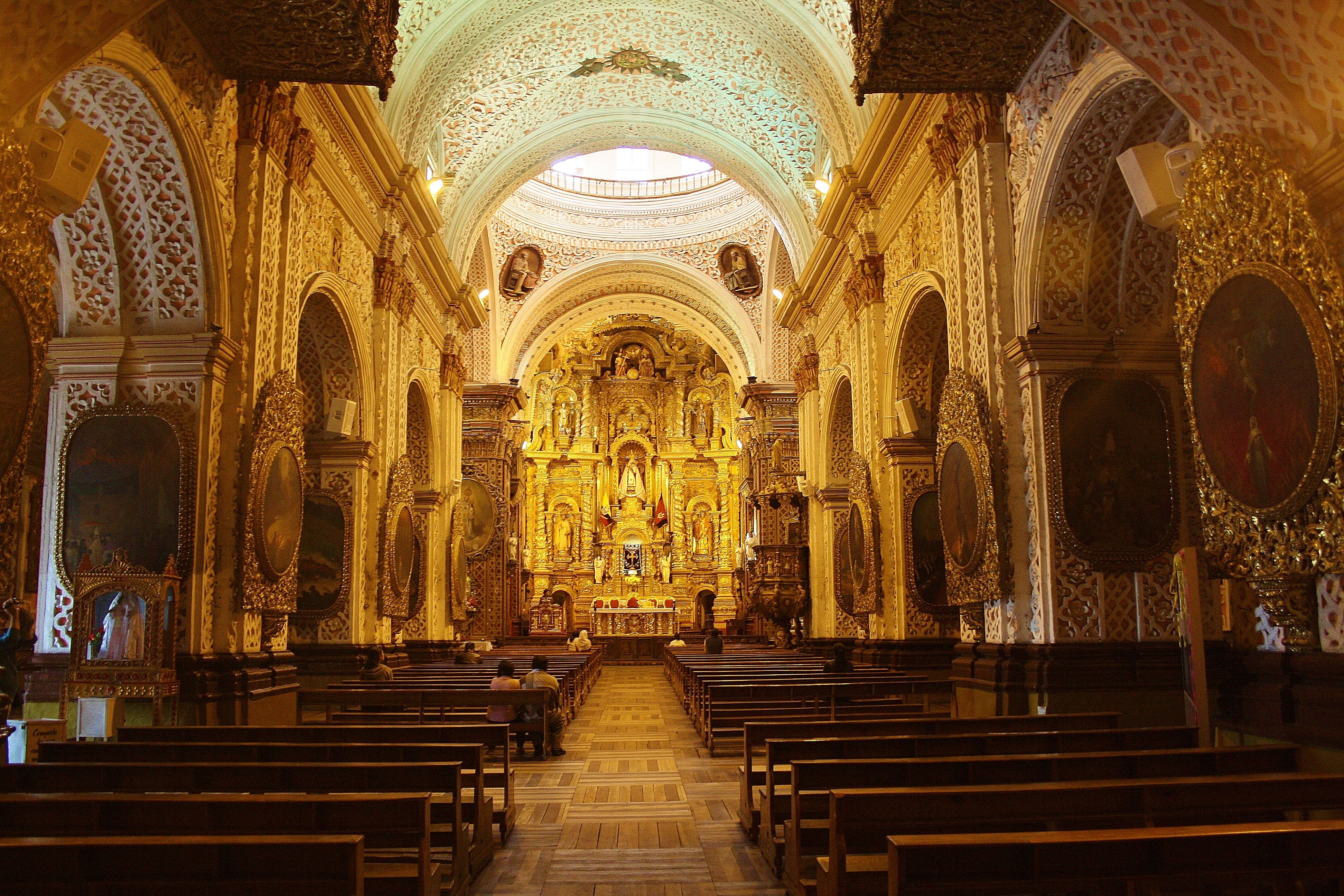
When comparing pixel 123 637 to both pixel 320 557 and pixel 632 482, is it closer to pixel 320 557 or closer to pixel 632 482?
pixel 320 557

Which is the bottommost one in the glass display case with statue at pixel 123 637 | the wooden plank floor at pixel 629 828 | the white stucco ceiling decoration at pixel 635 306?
the wooden plank floor at pixel 629 828

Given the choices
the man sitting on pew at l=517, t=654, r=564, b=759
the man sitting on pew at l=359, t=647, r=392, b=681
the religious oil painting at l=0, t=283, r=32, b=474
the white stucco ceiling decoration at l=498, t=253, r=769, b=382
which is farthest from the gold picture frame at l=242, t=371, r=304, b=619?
the white stucco ceiling decoration at l=498, t=253, r=769, b=382

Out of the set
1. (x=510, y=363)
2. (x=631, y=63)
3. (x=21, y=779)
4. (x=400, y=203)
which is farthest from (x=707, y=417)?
(x=21, y=779)

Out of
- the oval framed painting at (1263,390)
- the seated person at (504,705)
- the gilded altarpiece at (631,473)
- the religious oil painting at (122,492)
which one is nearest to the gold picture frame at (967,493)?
the oval framed painting at (1263,390)

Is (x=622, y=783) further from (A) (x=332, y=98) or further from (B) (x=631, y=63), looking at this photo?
(B) (x=631, y=63)

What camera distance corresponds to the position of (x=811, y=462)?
18656 millimetres

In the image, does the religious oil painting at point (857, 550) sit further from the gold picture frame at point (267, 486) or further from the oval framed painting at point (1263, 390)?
the oval framed painting at point (1263, 390)

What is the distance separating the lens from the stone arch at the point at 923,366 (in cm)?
1273

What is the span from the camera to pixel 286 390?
9430mm

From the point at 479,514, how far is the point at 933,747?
2150 centimetres

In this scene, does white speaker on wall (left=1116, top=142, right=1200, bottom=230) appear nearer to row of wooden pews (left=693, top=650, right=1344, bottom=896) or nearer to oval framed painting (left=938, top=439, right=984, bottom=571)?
oval framed painting (left=938, top=439, right=984, bottom=571)

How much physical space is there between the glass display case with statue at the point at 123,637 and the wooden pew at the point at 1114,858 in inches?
233

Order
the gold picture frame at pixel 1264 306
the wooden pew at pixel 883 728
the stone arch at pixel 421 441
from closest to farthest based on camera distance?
the gold picture frame at pixel 1264 306 < the wooden pew at pixel 883 728 < the stone arch at pixel 421 441

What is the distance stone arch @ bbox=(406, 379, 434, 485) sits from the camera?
17844mm
